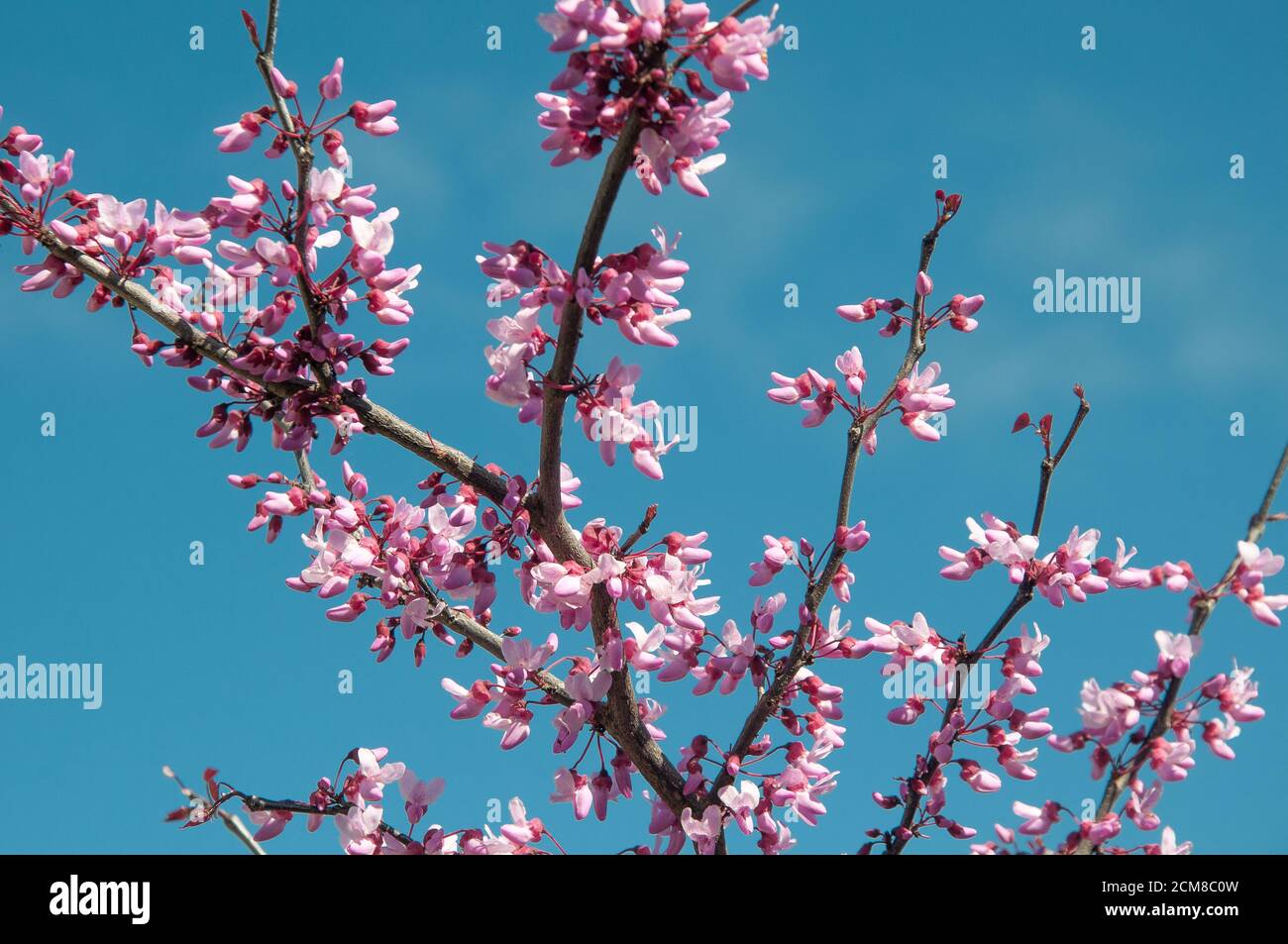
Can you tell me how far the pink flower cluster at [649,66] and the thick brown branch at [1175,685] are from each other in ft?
6.68

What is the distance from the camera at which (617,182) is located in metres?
3.36

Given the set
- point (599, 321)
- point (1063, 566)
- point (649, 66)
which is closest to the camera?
point (649, 66)

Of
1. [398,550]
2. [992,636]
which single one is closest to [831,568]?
[992,636]

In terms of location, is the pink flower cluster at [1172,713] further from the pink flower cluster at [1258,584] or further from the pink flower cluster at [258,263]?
the pink flower cluster at [258,263]

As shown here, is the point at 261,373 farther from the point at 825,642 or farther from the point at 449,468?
the point at 825,642

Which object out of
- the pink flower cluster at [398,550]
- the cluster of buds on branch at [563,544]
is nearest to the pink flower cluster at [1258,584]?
the cluster of buds on branch at [563,544]

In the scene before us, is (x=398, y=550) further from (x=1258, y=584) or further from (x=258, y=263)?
(x=1258, y=584)

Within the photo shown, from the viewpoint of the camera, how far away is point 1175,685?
11.3 ft

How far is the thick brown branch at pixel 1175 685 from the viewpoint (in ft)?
11.1

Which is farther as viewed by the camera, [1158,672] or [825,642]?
[825,642]

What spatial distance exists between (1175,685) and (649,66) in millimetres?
2502

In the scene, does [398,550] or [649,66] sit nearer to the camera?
[649,66]
